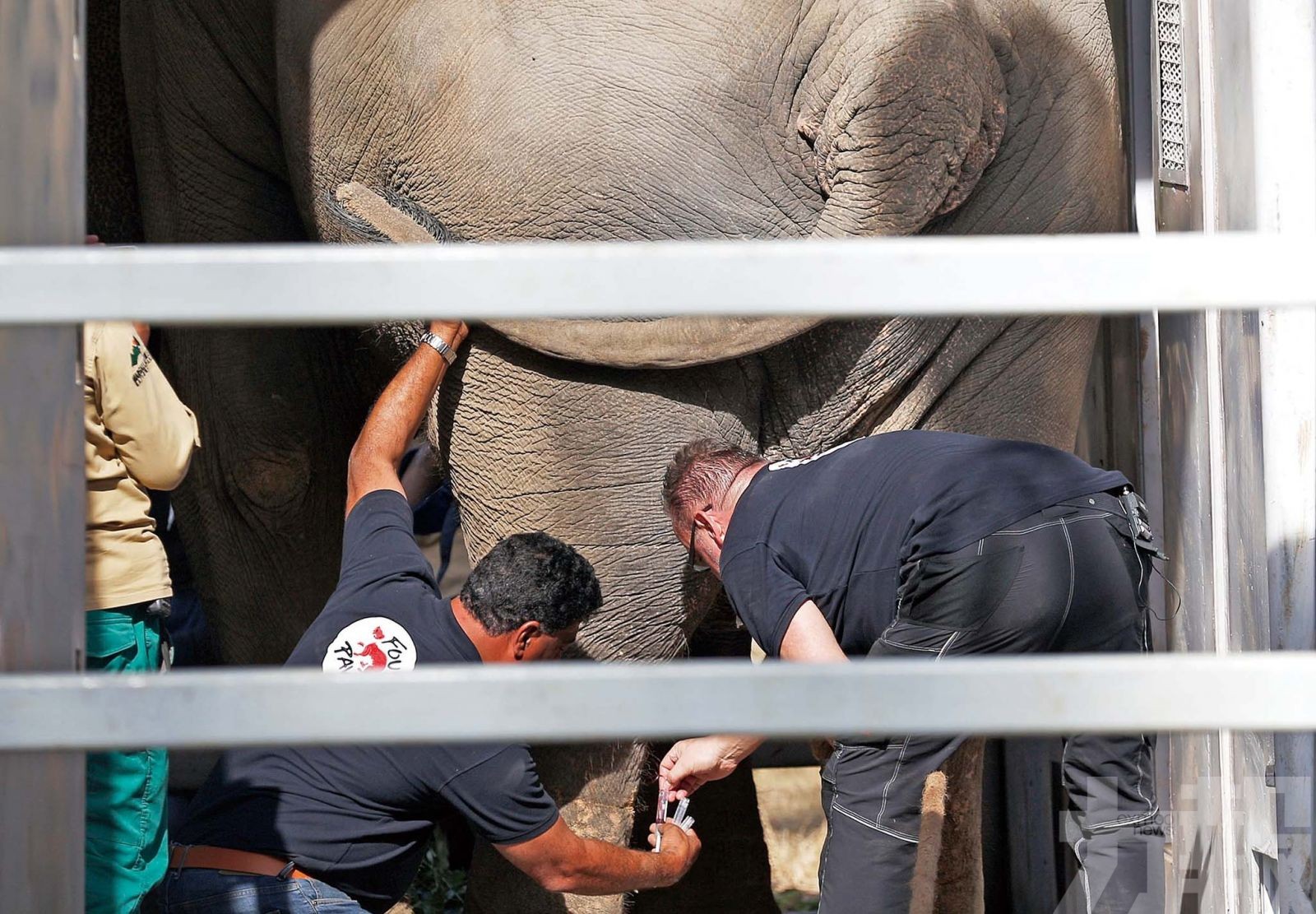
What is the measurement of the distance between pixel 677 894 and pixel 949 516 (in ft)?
5.42

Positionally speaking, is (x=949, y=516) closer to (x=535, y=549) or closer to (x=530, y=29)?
(x=535, y=549)

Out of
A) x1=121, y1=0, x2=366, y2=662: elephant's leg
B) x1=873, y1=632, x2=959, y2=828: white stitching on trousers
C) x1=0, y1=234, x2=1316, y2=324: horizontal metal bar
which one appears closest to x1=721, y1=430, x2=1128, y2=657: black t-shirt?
x1=873, y1=632, x2=959, y2=828: white stitching on trousers

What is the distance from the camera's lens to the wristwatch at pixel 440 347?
2617mm

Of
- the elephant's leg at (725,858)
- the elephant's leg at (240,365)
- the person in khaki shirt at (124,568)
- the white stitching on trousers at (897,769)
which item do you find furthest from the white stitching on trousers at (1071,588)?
the elephant's leg at (240,365)

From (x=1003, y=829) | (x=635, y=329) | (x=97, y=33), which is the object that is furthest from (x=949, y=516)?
(x=97, y=33)

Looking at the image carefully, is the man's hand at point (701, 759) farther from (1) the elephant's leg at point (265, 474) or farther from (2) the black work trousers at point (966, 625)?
(1) the elephant's leg at point (265, 474)

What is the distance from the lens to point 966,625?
2.40 m

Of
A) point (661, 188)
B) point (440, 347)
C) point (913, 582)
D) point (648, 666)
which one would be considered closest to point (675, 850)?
point (913, 582)

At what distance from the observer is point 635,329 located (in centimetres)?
248

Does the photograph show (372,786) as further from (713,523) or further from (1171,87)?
(1171,87)

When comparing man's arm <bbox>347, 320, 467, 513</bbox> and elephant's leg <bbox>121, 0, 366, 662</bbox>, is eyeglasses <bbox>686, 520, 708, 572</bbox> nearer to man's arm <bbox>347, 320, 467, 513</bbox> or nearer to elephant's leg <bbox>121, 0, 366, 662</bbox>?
man's arm <bbox>347, 320, 467, 513</bbox>

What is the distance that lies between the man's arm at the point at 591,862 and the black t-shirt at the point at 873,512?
44 centimetres

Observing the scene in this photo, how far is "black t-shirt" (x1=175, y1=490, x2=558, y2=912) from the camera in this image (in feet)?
7.44

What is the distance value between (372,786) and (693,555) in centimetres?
74
